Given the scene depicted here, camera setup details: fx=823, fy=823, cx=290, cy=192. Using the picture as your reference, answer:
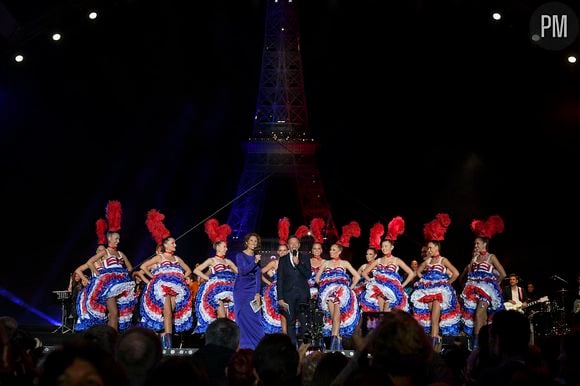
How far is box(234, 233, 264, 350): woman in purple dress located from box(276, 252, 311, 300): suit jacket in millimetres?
618

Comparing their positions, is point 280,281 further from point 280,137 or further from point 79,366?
point 280,137

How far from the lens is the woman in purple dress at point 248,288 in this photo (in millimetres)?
14523

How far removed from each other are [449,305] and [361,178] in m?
21.3

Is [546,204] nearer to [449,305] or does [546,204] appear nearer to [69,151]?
[449,305]

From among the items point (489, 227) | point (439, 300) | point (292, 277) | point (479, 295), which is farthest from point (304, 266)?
point (489, 227)

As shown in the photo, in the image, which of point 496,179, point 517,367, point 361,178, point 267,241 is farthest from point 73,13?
point 267,241

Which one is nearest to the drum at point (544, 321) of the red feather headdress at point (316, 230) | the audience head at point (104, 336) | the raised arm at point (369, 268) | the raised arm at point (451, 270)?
the raised arm at point (451, 270)

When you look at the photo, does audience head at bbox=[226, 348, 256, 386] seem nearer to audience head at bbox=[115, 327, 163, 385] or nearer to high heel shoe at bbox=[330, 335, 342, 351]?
audience head at bbox=[115, 327, 163, 385]

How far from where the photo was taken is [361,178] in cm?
3609

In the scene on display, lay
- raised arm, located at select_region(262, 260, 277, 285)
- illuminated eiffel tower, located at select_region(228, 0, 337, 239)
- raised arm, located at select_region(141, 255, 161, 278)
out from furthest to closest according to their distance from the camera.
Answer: illuminated eiffel tower, located at select_region(228, 0, 337, 239) → raised arm, located at select_region(262, 260, 277, 285) → raised arm, located at select_region(141, 255, 161, 278)

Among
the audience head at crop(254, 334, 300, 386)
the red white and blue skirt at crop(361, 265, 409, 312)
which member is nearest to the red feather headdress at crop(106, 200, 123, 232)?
the red white and blue skirt at crop(361, 265, 409, 312)

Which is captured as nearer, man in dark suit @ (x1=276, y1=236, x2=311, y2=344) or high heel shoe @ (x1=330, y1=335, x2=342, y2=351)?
man in dark suit @ (x1=276, y1=236, x2=311, y2=344)

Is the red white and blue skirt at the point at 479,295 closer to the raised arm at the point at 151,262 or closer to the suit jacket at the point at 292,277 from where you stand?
the suit jacket at the point at 292,277

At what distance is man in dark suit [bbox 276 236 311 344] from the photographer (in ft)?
46.3
